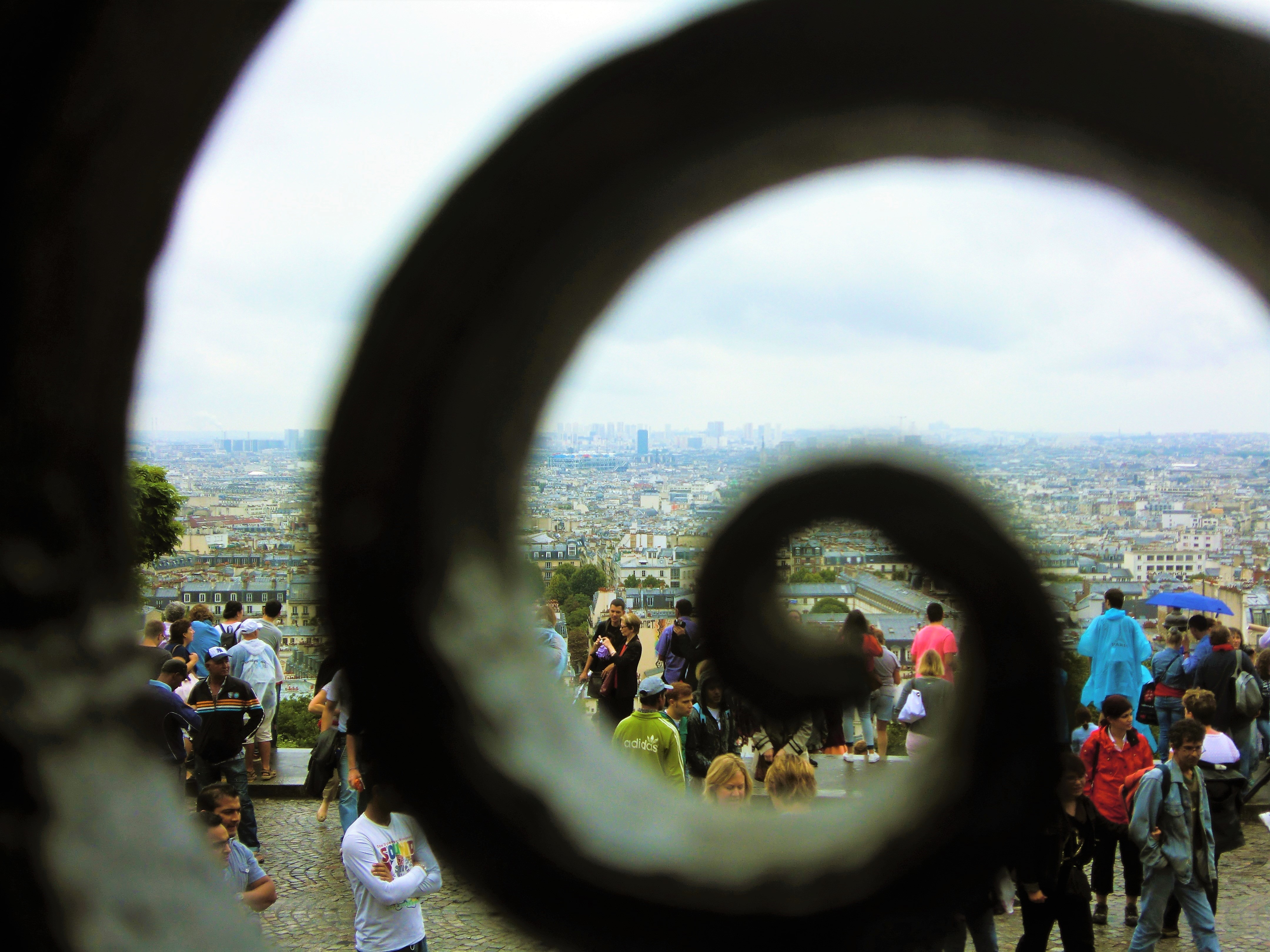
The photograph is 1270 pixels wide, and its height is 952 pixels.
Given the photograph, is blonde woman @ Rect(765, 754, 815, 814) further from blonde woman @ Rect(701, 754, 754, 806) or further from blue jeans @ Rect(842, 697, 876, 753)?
blue jeans @ Rect(842, 697, 876, 753)

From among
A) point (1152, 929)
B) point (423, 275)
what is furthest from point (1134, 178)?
point (1152, 929)

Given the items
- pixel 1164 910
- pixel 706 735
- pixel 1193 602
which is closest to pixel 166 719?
pixel 706 735

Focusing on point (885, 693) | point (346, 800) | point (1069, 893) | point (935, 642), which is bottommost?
point (346, 800)

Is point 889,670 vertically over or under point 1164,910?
over

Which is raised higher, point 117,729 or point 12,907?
point 117,729

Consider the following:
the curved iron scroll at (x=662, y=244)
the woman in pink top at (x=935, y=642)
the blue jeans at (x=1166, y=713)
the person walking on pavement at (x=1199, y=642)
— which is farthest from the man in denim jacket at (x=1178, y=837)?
the curved iron scroll at (x=662, y=244)

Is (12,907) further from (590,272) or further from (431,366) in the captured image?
(590,272)

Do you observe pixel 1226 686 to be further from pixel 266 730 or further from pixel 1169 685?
pixel 266 730
